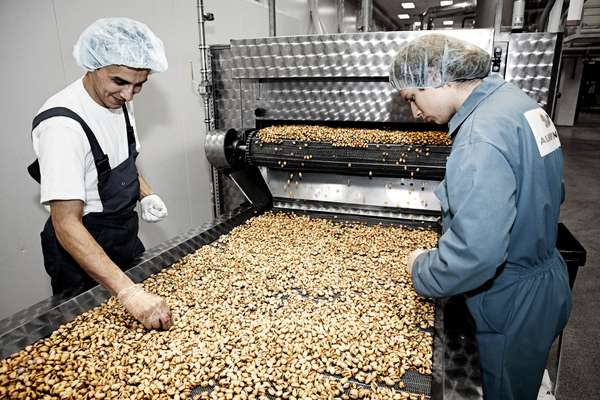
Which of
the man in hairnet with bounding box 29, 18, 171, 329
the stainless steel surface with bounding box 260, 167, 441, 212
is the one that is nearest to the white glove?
the man in hairnet with bounding box 29, 18, 171, 329

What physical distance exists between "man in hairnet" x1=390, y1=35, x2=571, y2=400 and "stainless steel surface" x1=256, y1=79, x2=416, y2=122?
94 centimetres

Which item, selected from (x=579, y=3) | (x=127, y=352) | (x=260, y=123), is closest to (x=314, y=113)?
(x=260, y=123)

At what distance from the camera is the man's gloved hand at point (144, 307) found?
1.39 meters

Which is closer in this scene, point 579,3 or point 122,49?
point 122,49

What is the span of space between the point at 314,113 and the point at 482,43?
3.61ft

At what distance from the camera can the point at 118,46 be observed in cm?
152

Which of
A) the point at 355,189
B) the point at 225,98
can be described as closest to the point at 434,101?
the point at 355,189

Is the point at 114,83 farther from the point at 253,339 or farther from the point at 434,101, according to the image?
the point at 434,101

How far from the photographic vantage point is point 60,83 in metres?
2.45

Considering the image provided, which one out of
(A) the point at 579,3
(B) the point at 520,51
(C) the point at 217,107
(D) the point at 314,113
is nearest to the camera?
(B) the point at 520,51

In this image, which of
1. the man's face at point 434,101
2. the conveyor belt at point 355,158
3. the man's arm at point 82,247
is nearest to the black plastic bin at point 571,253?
the conveyor belt at point 355,158

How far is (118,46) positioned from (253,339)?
123 centimetres

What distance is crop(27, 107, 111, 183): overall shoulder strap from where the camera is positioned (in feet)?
4.84

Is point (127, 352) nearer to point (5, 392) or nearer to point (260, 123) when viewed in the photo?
point (5, 392)
